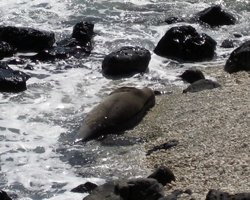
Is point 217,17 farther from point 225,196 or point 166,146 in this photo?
point 225,196

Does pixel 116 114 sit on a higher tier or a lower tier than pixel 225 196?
lower

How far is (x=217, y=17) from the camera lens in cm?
1517

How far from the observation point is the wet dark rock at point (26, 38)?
13.3 m

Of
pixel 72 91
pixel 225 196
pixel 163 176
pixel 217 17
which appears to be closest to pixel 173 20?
pixel 217 17

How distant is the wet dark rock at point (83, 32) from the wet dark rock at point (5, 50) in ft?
4.47

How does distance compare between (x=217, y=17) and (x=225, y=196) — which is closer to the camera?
(x=225, y=196)

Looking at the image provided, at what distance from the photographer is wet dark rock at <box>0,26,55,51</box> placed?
525 inches

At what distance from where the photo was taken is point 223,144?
28.0ft

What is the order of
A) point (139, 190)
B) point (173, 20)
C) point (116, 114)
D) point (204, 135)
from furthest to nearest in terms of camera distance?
point (173, 20) < point (116, 114) < point (204, 135) < point (139, 190)

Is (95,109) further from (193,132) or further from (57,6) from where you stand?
(57,6)

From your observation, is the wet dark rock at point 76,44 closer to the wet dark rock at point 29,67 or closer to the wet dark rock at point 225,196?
the wet dark rock at point 29,67

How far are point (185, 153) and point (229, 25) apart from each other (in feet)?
23.5

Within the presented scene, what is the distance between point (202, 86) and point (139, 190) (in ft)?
13.2

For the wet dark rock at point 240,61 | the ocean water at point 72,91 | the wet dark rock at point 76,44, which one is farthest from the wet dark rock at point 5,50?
the wet dark rock at point 240,61
